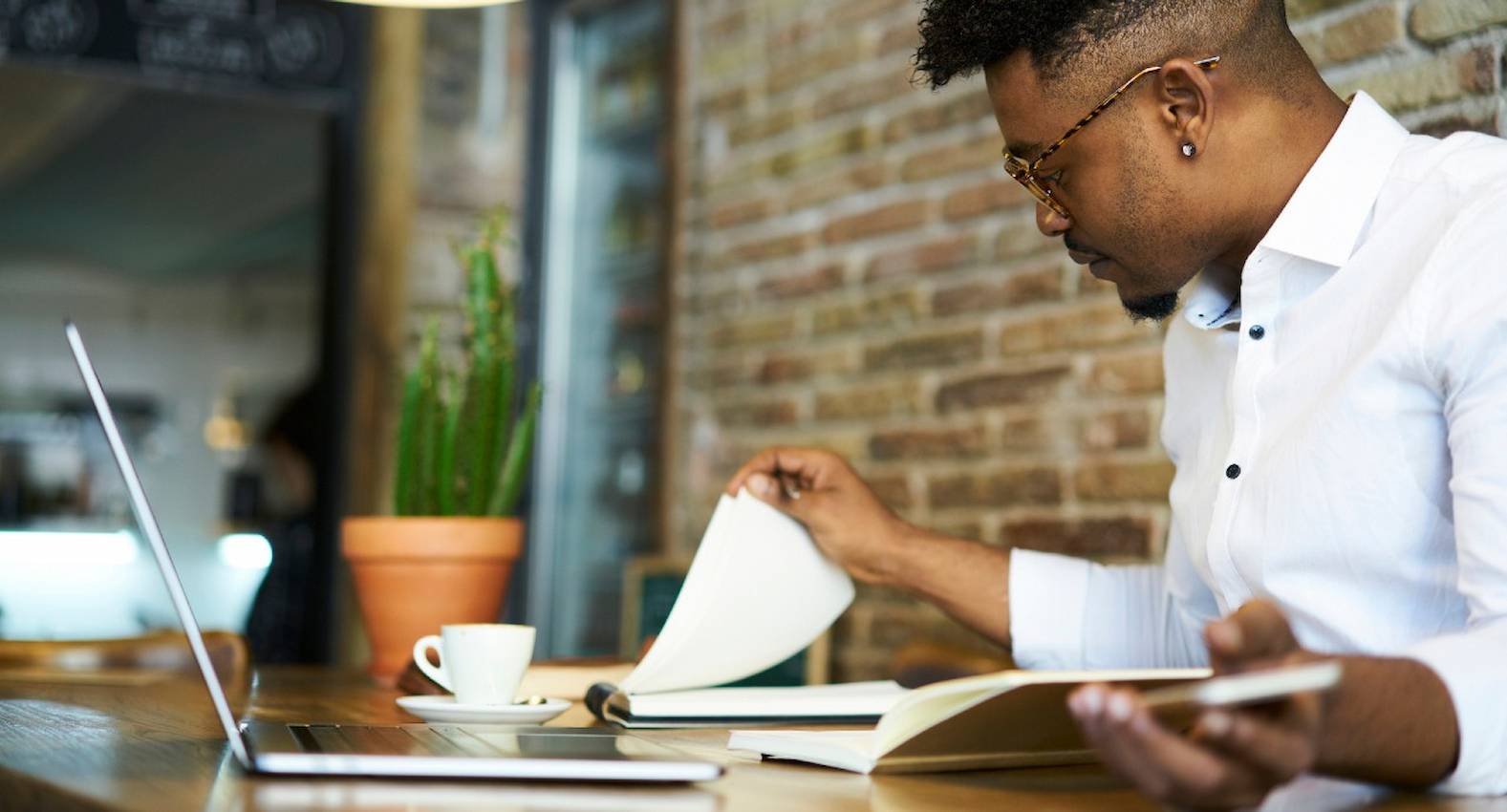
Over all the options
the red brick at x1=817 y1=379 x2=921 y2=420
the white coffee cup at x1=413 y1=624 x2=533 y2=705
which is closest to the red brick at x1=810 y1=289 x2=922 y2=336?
the red brick at x1=817 y1=379 x2=921 y2=420

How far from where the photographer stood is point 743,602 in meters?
1.51

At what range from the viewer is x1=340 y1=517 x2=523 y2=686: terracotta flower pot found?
5.91 feet

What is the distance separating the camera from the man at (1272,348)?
1.06 m

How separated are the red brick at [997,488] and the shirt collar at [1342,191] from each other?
1034mm

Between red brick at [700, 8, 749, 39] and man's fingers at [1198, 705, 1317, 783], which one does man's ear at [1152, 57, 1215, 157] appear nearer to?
man's fingers at [1198, 705, 1317, 783]

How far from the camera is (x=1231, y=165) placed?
4.45 feet

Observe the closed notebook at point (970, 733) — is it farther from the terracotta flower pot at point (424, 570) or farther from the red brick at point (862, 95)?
the red brick at point (862, 95)

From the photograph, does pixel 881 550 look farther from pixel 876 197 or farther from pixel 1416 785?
pixel 876 197

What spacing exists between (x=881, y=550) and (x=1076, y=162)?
500 millimetres

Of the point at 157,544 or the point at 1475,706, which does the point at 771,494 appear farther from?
the point at 1475,706

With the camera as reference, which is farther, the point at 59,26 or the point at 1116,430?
the point at 59,26

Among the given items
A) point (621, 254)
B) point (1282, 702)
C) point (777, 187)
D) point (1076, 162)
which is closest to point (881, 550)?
point (1076, 162)

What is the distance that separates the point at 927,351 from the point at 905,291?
0.43ft

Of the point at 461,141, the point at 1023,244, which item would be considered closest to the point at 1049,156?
the point at 1023,244
